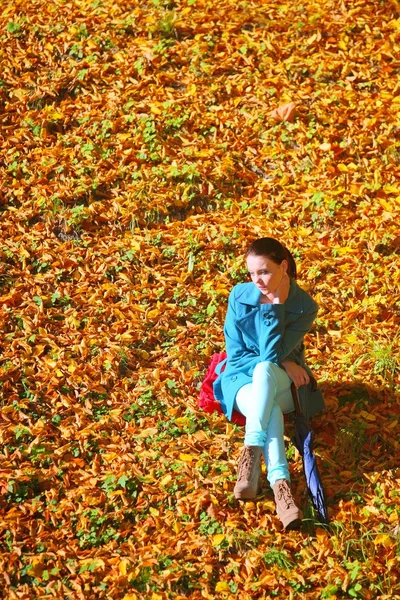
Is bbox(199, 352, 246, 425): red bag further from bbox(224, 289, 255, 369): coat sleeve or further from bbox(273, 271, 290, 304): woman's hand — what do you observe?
bbox(273, 271, 290, 304): woman's hand

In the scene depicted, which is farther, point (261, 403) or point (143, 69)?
point (143, 69)

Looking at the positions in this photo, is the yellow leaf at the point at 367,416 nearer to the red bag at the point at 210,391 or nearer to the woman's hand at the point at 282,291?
the red bag at the point at 210,391

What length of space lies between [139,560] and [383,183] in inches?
150

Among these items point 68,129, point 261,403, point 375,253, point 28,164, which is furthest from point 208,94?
point 261,403

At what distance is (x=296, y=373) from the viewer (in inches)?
193

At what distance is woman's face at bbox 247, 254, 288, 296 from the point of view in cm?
484

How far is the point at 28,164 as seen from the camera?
700cm

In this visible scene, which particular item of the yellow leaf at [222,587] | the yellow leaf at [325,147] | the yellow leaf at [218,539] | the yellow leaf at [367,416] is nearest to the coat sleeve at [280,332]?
the yellow leaf at [367,416]

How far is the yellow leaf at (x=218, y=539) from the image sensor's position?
4.47 metres

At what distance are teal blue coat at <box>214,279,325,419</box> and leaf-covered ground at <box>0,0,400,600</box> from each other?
0.39 m

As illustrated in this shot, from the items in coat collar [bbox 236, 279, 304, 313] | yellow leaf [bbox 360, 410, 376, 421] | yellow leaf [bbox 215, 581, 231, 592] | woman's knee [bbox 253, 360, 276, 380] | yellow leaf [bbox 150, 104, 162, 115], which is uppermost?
yellow leaf [bbox 150, 104, 162, 115]

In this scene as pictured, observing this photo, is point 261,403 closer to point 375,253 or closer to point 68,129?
point 375,253

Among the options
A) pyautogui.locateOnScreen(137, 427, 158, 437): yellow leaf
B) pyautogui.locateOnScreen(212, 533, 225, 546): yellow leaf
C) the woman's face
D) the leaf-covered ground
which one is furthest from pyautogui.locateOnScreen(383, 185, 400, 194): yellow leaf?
pyautogui.locateOnScreen(212, 533, 225, 546): yellow leaf

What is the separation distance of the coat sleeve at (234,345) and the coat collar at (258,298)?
0.07 metres
